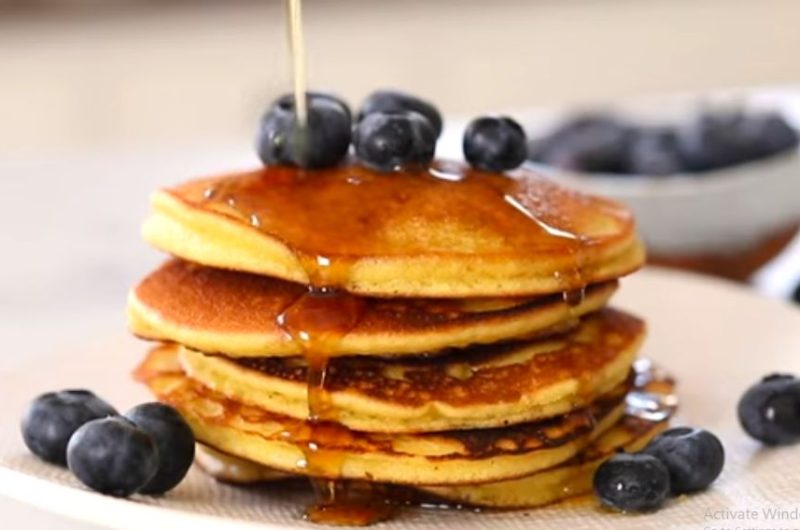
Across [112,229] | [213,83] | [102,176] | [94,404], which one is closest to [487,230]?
[94,404]

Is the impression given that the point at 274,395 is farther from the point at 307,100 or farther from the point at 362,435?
the point at 307,100

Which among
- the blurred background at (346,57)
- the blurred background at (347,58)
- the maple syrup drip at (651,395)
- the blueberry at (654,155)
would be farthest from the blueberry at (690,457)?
the blurred background at (346,57)

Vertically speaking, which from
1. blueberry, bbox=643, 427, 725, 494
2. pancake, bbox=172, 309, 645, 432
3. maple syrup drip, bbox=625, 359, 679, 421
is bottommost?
maple syrup drip, bbox=625, 359, 679, 421

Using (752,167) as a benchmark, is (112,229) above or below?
below

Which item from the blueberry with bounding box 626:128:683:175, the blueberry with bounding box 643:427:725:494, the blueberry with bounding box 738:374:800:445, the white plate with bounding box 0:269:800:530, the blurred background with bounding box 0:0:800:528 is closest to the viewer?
the white plate with bounding box 0:269:800:530

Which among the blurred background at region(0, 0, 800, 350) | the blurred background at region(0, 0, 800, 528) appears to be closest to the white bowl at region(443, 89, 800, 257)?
the blurred background at region(0, 0, 800, 528)

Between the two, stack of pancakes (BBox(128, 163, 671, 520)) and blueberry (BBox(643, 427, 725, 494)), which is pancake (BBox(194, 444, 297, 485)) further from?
blueberry (BBox(643, 427, 725, 494))

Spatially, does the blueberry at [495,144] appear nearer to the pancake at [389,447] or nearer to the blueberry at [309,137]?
the blueberry at [309,137]
